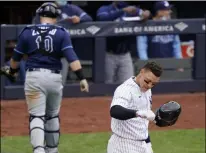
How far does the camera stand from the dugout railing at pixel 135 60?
1061 centimetres

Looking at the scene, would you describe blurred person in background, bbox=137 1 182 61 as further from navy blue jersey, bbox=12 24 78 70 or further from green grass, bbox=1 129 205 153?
navy blue jersey, bbox=12 24 78 70

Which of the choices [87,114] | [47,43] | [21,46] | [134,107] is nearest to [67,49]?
[47,43]

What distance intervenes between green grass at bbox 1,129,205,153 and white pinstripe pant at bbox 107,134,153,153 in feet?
7.71

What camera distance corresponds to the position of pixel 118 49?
35.0ft

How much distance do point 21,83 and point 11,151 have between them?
3.14 metres

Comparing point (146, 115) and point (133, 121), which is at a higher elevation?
point (146, 115)

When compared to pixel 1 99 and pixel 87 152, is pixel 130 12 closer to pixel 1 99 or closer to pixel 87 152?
pixel 1 99

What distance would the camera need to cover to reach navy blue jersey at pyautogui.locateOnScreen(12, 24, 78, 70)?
22.4ft

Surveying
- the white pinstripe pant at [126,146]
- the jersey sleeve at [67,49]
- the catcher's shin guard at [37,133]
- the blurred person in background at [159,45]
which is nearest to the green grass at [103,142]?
the catcher's shin guard at [37,133]

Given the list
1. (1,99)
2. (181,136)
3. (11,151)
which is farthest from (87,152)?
(1,99)

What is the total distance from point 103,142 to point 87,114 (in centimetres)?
158

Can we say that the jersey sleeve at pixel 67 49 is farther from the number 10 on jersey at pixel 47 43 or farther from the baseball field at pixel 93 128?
the baseball field at pixel 93 128

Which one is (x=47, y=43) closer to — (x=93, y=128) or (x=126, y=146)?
(x=126, y=146)

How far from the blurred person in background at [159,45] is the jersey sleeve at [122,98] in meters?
5.97
